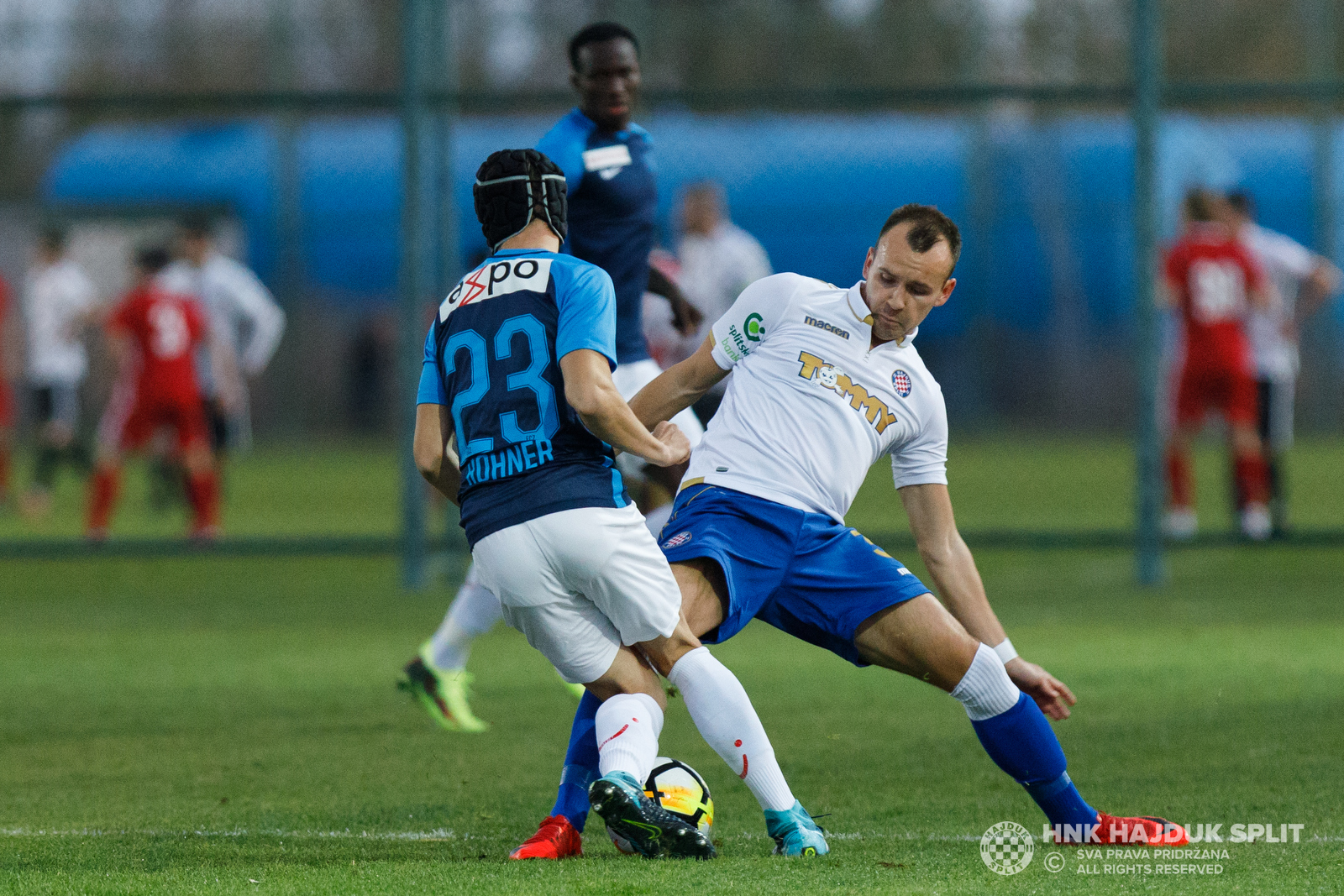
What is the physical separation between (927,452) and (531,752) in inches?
81.2

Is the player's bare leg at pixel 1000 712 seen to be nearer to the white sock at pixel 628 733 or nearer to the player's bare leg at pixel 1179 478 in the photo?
the white sock at pixel 628 733

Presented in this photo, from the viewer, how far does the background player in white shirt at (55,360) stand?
1673cm

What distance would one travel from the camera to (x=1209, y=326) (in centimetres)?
1287

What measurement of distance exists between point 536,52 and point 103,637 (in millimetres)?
11389

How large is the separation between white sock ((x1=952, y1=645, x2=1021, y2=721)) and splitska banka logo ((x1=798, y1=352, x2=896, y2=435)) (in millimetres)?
681

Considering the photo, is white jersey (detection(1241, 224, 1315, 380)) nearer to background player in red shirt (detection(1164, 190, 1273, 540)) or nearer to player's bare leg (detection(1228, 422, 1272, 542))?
background player in red shirt (detection(1164, 190, 1273, 540))

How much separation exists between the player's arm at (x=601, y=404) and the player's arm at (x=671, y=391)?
1.54ft

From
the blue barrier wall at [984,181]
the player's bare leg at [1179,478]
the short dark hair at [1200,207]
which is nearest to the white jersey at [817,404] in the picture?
the player's bare leg at [1179,478]

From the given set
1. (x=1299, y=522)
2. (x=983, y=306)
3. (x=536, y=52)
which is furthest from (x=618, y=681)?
(x=536, y=52)

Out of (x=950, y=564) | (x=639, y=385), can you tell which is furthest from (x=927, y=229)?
(x=639, y=385)

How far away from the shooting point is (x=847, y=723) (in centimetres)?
658

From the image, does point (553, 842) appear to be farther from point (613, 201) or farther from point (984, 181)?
point (984, 181)

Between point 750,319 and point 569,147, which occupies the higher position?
point 569,147

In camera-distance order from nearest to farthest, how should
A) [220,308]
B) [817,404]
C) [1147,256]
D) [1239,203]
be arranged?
[817,404]
[1147,256]
[1239,203]
[220,308]
